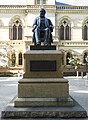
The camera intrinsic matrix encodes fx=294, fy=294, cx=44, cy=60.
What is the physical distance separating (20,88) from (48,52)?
62.9 inches

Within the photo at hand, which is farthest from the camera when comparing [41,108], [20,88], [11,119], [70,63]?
[70,63]

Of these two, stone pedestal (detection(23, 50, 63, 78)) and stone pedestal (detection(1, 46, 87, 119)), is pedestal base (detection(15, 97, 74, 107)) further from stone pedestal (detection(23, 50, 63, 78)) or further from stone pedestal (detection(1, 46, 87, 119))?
stone pedestal (detection(23, 50, 63, 78))

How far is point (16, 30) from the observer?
4675 centimetres

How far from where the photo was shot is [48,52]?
10.2m

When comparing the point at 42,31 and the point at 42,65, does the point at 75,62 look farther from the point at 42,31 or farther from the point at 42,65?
the point at 42,65

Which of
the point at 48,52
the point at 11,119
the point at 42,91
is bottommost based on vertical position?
the point at 11,119

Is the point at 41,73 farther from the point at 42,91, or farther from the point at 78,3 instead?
the point at 78,3

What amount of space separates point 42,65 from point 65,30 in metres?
37.1

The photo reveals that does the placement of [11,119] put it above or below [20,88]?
below

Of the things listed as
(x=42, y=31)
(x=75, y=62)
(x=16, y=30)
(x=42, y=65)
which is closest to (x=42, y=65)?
(x=42, y=65)

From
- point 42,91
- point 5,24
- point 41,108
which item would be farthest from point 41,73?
point 5,24

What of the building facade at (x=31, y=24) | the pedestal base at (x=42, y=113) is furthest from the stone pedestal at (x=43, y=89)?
the building facade at (x=31, y=24)

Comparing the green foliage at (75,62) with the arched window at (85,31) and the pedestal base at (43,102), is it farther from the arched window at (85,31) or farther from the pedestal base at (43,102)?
the pedestal base at (43,102)

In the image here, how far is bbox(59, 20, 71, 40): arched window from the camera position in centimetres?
4634
